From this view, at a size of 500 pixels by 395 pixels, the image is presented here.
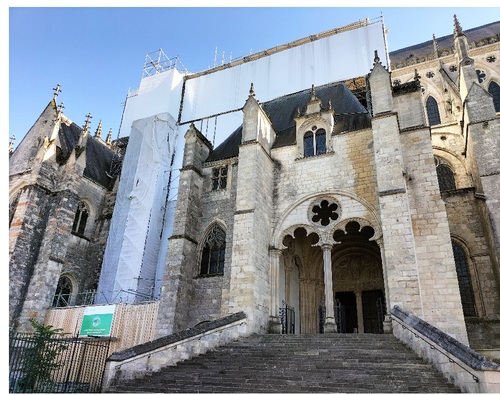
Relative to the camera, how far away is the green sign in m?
14.4

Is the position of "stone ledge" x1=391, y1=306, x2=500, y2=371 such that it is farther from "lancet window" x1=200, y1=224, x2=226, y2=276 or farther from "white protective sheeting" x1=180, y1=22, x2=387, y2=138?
"white protective sheeting" x1=180, y1=22, x2=387, y2=138

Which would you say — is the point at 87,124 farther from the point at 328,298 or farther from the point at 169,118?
the point at 328,298

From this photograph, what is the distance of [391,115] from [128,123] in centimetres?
1823

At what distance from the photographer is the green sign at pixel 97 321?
14.4 metres

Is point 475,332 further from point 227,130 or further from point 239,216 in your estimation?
point 227,130

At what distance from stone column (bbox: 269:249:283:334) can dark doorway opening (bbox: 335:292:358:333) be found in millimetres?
3784

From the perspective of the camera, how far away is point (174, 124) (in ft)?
71.7

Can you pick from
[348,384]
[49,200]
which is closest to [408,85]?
[348,384]

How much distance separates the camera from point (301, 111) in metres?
17.5

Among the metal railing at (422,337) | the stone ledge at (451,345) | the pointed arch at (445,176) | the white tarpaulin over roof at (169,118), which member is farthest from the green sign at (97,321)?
the pointed arch at (445,176)

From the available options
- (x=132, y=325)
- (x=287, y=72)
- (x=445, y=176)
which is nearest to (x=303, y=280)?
(x=132, y=325)

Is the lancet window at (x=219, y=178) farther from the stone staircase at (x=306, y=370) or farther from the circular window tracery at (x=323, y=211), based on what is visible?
the stone staircase at (x=306, y=370)

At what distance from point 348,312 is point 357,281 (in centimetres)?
138

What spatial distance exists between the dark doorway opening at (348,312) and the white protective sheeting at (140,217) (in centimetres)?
821
